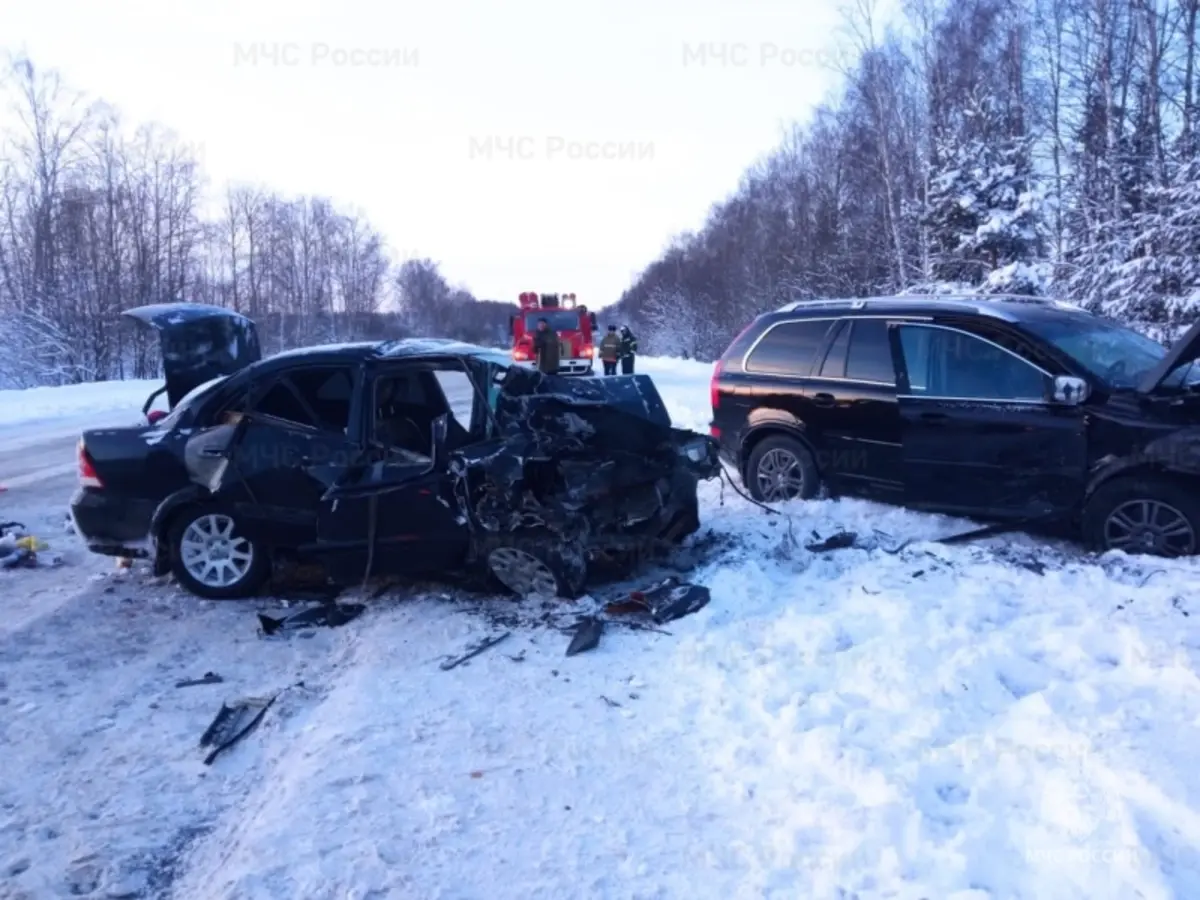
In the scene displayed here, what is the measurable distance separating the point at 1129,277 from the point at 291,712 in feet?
64.6

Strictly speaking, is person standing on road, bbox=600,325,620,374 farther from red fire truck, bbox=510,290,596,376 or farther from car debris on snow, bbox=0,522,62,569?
car debris on snow, bbox=0,522,62,569

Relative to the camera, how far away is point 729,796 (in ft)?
10.3

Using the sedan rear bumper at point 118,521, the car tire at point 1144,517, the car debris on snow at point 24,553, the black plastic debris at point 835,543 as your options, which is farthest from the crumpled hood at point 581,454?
the car debris on snow at point 24,553

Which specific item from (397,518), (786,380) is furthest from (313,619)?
(786,380)

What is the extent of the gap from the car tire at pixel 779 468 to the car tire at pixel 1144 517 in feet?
6.86

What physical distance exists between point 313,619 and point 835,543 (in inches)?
135

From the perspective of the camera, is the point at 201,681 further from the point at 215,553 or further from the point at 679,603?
the point at 679,603

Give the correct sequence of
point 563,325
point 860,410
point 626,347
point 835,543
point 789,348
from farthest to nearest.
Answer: point 563,325 → point 626,347 → point 789,348 → point 860,410 → point 835,543

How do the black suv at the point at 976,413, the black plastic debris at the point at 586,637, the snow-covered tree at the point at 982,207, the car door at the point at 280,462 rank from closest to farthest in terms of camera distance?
the black plastic debris at the point at 586,637
the black suv at the point at 976,413
the car door at the point at 280,462
the snow-covered tree at the point at 982,207

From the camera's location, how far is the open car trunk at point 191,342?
22.3 feet

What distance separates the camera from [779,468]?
741cm

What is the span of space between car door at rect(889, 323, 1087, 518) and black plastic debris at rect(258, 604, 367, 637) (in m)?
4.13

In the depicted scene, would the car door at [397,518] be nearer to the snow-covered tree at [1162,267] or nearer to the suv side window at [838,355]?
the suv side window at [838,355]

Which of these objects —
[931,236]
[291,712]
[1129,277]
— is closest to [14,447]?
[291,712]
